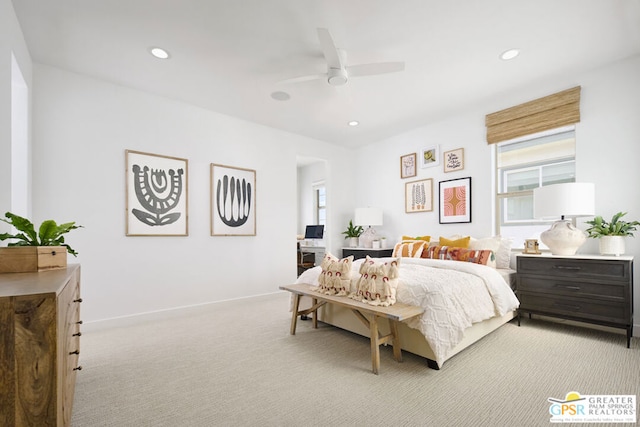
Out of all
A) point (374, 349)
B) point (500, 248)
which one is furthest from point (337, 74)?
point (500, 248)

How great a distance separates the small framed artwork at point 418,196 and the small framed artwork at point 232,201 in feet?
8.21

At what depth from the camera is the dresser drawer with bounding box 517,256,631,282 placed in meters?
2.68

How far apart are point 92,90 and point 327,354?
12.0ft

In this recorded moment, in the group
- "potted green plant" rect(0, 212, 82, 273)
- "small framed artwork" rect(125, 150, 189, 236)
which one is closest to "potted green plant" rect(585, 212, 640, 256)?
"potted green plant" rect(0, 212, 82, 273)

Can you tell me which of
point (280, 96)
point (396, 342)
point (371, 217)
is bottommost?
point (396, 342)

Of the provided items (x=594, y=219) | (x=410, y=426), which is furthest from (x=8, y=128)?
(x=594, y=219)

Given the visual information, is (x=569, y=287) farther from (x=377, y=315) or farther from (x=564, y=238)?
(x=377, y=315)

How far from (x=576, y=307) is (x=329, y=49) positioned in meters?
3.30

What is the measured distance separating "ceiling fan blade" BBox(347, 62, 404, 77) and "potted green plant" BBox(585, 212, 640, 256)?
98.4 inches

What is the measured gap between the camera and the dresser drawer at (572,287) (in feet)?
8.80

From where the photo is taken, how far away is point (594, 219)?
310 centimetres

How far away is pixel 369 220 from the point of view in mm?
5230

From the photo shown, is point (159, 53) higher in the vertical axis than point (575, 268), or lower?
higher

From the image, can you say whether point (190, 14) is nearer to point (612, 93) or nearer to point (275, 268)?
point (275, 268)
